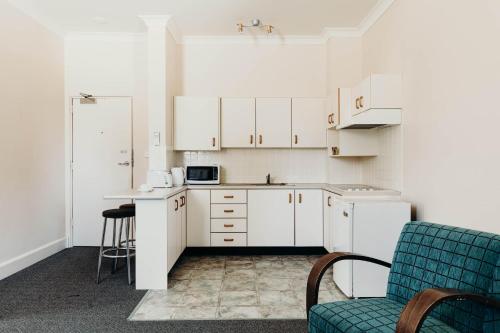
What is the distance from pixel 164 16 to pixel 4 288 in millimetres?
3262

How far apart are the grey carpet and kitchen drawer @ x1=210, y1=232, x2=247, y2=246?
113 cm

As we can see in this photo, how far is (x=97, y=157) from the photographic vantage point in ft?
15.0

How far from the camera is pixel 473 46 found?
2242mm

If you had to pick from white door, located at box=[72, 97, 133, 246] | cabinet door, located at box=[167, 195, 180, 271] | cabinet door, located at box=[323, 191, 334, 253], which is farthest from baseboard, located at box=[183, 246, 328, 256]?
white door, located at box=[72, 97, 133, 246]

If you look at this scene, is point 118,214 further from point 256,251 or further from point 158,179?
point 256,251

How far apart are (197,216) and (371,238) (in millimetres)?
2184

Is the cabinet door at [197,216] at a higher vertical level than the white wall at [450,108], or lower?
lower

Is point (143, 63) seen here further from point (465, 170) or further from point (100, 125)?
point (465, 170)

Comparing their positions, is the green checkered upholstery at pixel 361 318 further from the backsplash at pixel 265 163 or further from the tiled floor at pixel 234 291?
the backsplash at pixel 265 163

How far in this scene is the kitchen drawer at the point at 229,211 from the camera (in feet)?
13.8

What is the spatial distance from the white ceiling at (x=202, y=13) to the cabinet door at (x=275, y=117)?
0.96 metres

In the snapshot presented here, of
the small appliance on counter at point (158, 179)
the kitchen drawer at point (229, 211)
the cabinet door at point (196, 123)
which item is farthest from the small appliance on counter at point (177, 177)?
the kitchen drawer at point (229, 211)

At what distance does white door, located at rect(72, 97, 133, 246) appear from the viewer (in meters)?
4.57

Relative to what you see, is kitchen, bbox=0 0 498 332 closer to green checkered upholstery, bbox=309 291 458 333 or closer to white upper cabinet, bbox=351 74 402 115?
white upper cabinet, bbox=351 74 402 115
